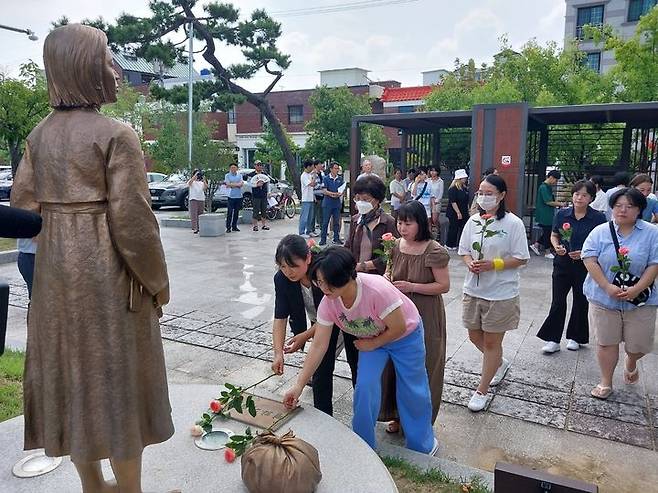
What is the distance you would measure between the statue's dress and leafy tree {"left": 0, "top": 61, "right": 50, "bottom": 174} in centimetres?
1172

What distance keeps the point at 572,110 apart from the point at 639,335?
23.6 ft

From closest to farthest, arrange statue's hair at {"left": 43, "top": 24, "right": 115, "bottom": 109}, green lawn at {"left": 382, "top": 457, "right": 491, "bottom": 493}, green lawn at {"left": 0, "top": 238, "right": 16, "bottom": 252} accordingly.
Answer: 1. statue's hair at {"left": 43, "top": 24, "right": 115, "bottom": 109}
2. green lawn at {"left": 382, "top": 457, "right": 491, "bottom": 493}
3. green lawn at {"left": 0, "top": 238, "right": 16, "bottom": 252}

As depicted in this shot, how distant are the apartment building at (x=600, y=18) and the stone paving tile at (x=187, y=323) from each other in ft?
113

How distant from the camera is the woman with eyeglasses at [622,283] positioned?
402 centimetres

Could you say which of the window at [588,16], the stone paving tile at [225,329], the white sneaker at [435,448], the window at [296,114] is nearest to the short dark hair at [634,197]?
the white sneaker at [435,448]

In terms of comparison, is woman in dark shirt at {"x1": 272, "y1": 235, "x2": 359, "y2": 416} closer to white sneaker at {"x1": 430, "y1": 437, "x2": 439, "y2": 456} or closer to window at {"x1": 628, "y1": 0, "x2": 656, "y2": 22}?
white sneaker at {"x1": 430, "y1": 437, "x2": 439, "y2": 456}

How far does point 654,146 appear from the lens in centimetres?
1284

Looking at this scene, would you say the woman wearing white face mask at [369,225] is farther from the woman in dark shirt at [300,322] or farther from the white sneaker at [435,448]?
the white sneaker at [435,448]

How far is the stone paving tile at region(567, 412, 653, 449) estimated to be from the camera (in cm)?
356

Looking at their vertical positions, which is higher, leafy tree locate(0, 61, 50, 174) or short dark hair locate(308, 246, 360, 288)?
leafy tree locate(0, 61, 50, 174)

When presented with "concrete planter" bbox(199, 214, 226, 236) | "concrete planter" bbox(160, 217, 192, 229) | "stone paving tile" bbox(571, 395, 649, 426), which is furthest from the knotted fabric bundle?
"concrete planter" bbox(160, 217, 192, 229)

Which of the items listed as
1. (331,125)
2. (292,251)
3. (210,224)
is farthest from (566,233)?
(331,125)

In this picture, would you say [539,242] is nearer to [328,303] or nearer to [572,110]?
[572,110]

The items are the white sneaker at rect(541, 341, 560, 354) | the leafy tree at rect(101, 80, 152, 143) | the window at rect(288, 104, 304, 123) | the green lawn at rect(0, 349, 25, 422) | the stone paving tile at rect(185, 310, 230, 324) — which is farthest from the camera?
the window at rect(288, 104, 304, 123)
